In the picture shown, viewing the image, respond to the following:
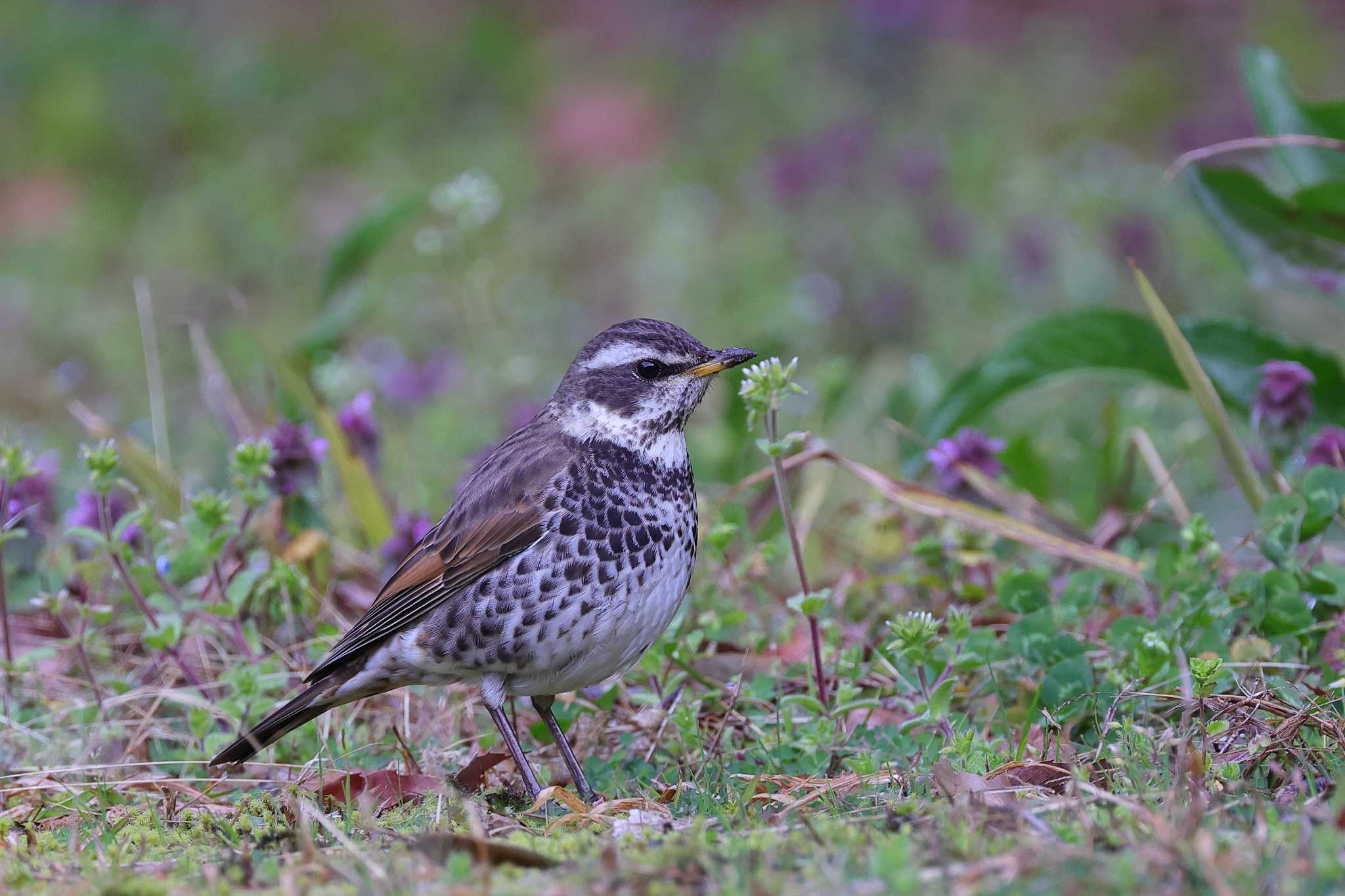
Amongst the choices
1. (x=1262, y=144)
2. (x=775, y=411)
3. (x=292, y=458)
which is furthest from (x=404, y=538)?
(x=1262, y=144)

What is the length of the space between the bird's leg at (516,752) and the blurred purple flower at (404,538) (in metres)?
1.11

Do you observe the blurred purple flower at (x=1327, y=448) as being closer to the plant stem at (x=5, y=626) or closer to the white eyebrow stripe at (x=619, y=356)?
the white eyebrow stripe at (x=619, y=356)

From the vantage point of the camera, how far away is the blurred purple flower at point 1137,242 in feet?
30.6

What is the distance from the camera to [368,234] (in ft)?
21.6

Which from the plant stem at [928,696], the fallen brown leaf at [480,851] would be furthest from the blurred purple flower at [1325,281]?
the fallen brown leaf at [480,851]

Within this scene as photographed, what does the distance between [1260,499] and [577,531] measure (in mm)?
2376

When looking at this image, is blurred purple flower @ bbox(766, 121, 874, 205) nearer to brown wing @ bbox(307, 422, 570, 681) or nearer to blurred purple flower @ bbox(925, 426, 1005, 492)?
blurred purple flower @ bbox(925, 426, 1005, 492)

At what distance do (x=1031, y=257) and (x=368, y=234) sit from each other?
198 inches

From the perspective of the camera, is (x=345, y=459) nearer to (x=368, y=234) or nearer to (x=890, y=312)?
(x=368, y=234)

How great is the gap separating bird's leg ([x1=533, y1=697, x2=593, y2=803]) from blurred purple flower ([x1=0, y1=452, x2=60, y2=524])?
1.84m

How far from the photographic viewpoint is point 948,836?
3.13 metres

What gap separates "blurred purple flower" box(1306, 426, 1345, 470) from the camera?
5.12 metres

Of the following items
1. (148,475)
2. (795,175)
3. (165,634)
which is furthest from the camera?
(795,175)

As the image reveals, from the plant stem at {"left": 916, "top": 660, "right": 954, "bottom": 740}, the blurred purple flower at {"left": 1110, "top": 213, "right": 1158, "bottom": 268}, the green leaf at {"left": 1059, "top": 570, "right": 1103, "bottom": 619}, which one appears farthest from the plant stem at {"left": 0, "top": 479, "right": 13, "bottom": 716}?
the blurred purple flower at {"left": 1110, "top": 213, "right": 1158, "bottom": 268}
